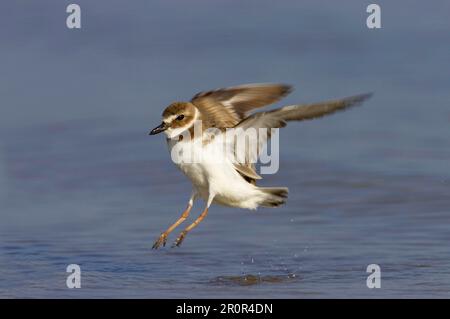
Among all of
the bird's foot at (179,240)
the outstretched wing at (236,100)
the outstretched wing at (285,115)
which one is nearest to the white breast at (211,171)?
the outstretched wing at (285,115)

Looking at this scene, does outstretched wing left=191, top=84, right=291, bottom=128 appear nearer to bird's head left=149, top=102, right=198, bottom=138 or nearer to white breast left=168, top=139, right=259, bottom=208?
bird's head left=149, top=102, right=198, bottom=138

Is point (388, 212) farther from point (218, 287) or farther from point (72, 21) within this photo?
point (72, 21)

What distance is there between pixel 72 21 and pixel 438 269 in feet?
21.4

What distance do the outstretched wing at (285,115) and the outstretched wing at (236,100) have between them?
0.63 m

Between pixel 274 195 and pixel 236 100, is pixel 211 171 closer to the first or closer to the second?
pixel 274 195

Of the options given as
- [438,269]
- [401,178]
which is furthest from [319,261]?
[401,178]

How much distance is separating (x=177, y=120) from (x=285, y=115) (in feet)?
3.10

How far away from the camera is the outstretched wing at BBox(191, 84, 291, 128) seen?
959cm

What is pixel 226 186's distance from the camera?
8977 mm

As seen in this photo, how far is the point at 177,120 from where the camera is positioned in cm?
896

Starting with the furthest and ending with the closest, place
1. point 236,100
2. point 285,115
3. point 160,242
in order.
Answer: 1. point 236,100
2. point 160,242
3. point 285,115

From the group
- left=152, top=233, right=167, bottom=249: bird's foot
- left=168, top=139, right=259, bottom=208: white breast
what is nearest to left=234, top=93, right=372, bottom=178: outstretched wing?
left=168, top=139, right=259, bottom=208: white breast

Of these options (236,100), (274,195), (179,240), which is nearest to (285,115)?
(274,195)

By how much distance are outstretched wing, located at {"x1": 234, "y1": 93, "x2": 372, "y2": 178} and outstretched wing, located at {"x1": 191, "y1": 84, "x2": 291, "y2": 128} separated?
0.63 meters
